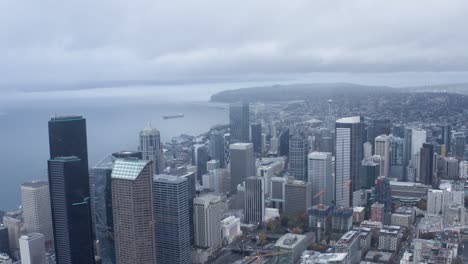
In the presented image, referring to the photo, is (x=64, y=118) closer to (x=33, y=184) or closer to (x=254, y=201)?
(x=33, y=184)

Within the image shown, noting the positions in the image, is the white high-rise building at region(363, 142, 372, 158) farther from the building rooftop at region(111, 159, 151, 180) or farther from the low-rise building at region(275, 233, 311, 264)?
the building rooftop at region(111, 159, 151, 180)

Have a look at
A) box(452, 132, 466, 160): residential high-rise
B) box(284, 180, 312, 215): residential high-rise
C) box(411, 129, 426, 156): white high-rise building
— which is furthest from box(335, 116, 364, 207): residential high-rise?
box(452, 132, 466, 160): residential high-rise

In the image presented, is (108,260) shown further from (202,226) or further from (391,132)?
(391,132)

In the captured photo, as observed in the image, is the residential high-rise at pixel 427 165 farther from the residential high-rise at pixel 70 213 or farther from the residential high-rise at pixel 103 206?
the residential high-rise at pixel 70 213

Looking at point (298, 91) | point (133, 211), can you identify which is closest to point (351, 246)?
point (298, 91)

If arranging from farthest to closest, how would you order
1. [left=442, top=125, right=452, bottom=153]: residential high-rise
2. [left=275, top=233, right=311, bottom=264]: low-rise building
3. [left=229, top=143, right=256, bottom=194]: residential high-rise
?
[left=229, top=143, right=256, bottom=194]: residential high-rise
[left=442, top=125, right=452, bottom=153]: residential high-rise
[left=275, top=233, right=311, bottom=264]: low-rise building

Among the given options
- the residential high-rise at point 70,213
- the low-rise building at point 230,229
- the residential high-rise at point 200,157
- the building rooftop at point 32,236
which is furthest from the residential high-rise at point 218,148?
the residential high-rise at point 70,213
